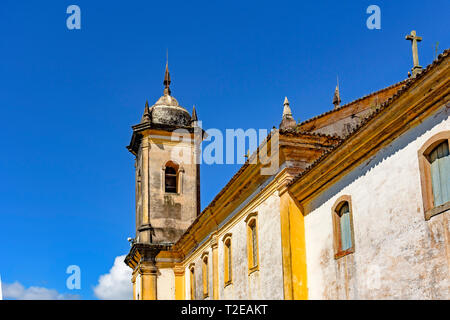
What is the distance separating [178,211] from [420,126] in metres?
20.3

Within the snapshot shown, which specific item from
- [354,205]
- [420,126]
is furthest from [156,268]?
[420,126]

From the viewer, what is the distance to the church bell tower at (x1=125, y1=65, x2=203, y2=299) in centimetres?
2923

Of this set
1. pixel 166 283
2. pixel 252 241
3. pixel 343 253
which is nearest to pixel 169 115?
pixel 166 283

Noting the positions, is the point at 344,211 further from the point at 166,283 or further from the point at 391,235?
the point at 166,283

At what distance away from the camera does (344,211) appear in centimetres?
1339

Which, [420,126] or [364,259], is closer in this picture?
[420,126]

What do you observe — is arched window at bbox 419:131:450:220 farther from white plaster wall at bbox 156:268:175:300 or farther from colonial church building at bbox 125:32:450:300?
white plaster wall at bbox 156:268:175:300

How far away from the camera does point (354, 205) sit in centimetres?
1280

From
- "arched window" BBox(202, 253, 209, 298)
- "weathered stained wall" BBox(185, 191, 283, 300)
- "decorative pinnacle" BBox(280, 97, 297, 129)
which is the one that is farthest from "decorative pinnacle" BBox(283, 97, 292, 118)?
"arched window" BBox(202, 253, 209, 298)

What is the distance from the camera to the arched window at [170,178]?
30.8 meters

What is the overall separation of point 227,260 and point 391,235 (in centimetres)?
1001

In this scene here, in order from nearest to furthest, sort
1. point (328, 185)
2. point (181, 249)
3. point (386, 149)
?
1. point (386, 149)
2. point (328, 185)
3. point (181, 249)
